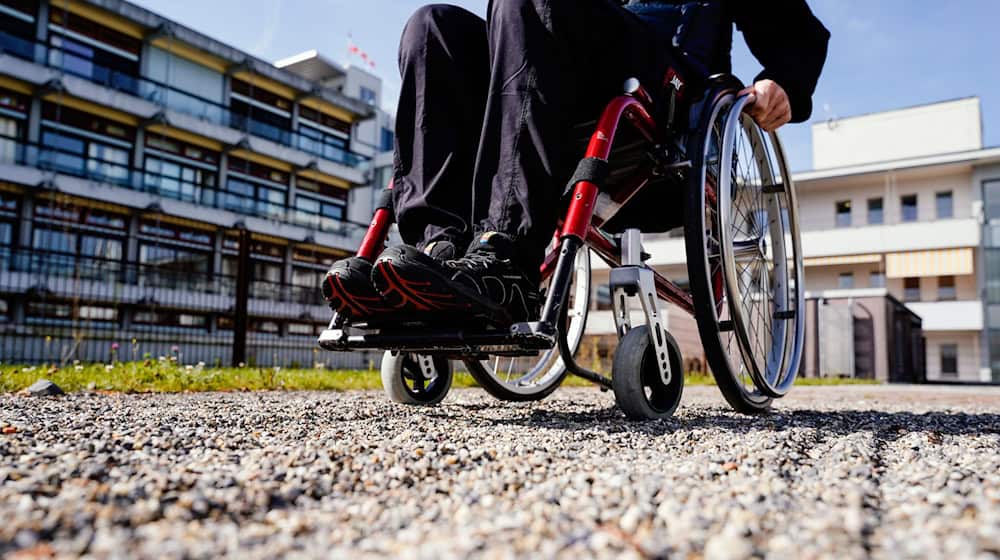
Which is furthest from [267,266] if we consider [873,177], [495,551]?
[495,551]

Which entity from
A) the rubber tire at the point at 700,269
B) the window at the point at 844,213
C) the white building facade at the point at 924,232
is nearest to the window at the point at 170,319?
the white building facade at the point at 924,232

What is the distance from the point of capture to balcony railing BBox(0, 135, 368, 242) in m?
16.7

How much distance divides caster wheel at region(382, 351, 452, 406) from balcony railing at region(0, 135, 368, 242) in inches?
713

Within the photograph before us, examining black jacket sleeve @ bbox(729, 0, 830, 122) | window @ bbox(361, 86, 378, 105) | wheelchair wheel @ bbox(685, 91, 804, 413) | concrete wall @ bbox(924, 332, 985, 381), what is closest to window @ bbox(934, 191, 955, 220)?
concrete wall @ bbox(924, 332, 985, 381)

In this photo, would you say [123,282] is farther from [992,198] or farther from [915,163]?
[992,198]

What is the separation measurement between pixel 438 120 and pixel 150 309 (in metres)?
19.0

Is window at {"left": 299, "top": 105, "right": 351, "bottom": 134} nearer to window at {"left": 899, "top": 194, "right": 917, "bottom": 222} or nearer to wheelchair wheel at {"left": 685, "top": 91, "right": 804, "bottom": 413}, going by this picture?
window at {"left": 899, "top": 194, "right": 917, "bottom": 222}

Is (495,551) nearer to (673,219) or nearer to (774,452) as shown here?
(774,452)

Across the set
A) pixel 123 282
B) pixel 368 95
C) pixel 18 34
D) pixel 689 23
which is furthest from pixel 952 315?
pixel 18 34

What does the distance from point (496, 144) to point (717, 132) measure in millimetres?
766

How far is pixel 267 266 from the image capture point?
2353 centimetres

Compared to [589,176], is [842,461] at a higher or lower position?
lower

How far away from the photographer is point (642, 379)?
173 centimetres

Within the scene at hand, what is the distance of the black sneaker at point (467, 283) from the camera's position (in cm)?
126
